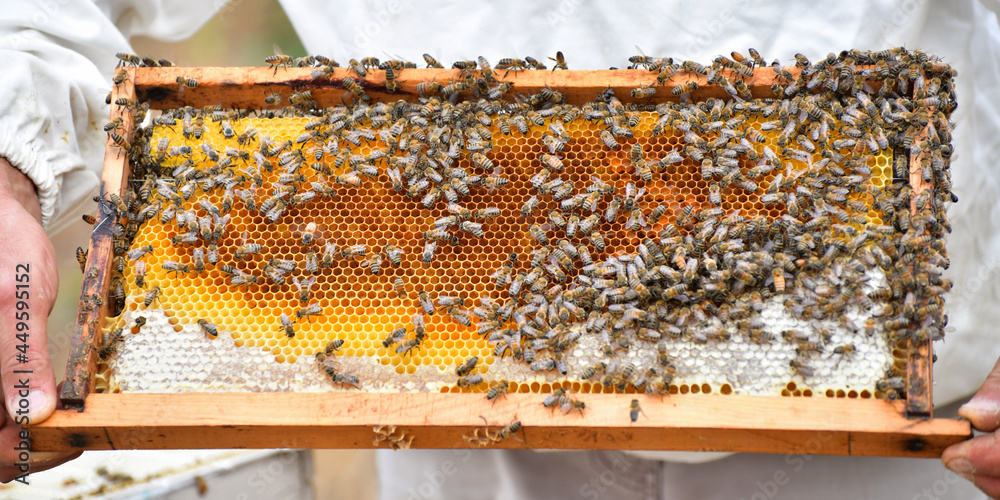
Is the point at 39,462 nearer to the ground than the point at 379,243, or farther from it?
nearer to the ground

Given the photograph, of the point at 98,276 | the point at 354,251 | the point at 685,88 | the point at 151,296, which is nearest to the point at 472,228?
the point at 354,251

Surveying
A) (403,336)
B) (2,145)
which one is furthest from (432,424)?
Answer: (2,145)

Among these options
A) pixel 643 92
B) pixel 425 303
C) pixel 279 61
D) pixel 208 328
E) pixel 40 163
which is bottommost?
pixel 208 328

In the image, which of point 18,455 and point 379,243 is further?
point 379,243

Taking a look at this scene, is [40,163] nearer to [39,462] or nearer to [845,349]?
[39,462]

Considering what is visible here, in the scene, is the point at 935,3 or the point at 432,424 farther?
the point at 935,3

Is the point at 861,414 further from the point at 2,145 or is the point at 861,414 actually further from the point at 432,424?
the point at 2,145

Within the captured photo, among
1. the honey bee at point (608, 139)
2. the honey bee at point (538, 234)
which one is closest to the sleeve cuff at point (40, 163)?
the honey bee at point (538, 234)
